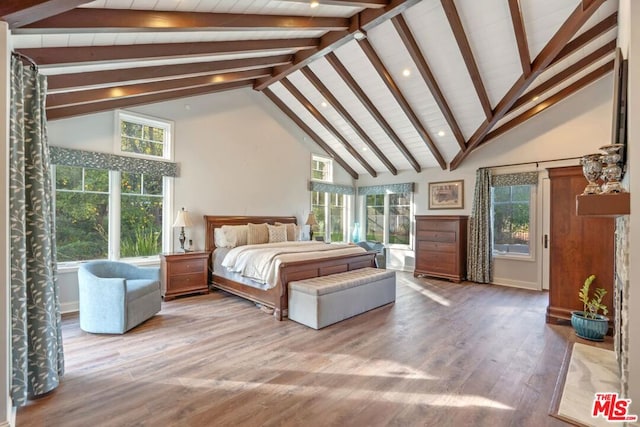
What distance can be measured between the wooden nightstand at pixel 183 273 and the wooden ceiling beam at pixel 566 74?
6098 millimetres

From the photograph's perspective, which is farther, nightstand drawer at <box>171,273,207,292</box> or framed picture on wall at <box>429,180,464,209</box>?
framed picture on wall at <box>429,180,464,209</box>

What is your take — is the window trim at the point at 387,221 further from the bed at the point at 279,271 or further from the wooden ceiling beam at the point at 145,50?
the wooden ceiling beam at the point at 145,50

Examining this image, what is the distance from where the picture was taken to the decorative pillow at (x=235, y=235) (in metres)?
5.39

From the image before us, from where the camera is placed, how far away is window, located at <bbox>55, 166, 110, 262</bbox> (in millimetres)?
4195

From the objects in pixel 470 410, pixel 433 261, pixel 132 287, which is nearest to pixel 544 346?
pixel 470 410

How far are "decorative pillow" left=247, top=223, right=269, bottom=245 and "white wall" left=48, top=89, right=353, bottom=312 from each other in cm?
58

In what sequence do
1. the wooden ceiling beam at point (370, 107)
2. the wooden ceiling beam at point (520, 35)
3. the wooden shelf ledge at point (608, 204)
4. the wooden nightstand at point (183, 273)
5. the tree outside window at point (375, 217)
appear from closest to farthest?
the wooden shelf ledge at point (608, 204) → the wooden ceiling beam at point (520, 35) → the wooden nightstand at point (183, 273) → the wooden ceiling beam at point (370, 107) → the tree outside window at point (375, 217)

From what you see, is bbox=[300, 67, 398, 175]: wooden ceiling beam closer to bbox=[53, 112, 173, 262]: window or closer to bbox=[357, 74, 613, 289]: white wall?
bbox=[357, 74, 613, 289]: white wall

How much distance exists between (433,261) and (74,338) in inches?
241

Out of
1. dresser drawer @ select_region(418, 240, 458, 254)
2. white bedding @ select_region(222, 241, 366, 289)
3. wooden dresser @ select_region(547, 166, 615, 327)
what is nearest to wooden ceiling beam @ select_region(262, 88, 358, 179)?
dresser drawer @ select_region(418, 240, 458, 254)

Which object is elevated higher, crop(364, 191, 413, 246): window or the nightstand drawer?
crop(364, 191, 413, 246): window

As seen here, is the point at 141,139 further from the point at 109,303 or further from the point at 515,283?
the point at 515,283

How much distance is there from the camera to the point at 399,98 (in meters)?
5.40

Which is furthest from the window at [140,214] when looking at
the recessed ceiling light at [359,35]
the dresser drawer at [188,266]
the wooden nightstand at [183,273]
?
the recessed ceiling light at [359,35]
